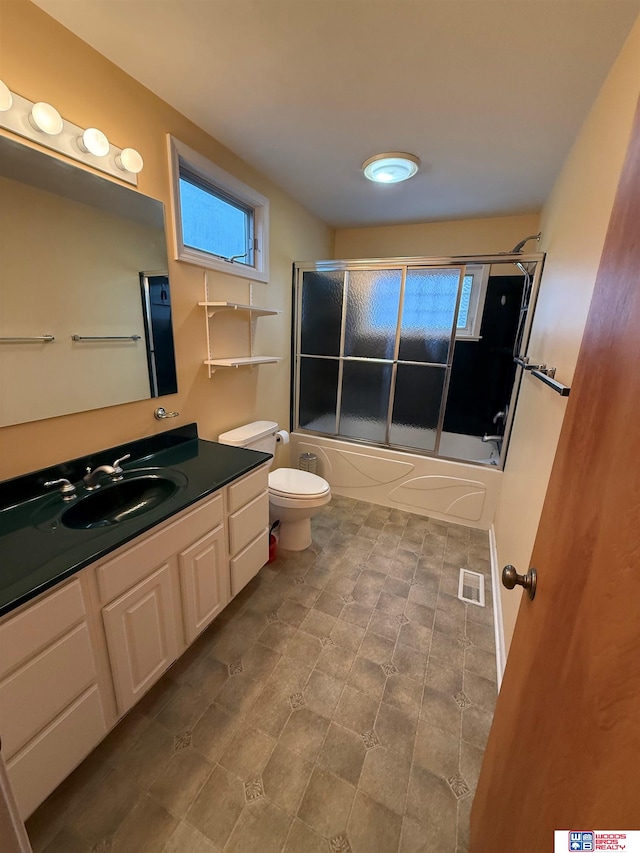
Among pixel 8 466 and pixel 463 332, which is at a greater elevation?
pixel 463 332

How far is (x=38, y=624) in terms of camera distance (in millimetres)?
872

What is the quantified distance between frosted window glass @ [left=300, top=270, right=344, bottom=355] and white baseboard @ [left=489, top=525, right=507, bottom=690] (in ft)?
6.41

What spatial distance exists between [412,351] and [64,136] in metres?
2.29

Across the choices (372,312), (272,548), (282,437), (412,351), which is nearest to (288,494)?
(272,548)

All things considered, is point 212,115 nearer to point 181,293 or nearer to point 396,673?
point 181,293

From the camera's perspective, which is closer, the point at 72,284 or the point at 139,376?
the point at 72,284

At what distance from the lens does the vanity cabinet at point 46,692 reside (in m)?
0.84

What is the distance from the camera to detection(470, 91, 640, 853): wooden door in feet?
1.28

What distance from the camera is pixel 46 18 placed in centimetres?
111

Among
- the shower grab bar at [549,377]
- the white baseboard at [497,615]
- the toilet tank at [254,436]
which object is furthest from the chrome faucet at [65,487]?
the white baseboard at [497,615]

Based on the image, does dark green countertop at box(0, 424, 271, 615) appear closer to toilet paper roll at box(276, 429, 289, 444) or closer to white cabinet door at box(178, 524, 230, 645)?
white cabinet door at box(178, 524, 230, 645)

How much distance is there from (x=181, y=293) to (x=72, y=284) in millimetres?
536

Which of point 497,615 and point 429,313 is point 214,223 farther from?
point 497,615

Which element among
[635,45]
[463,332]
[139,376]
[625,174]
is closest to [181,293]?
[139,376]
